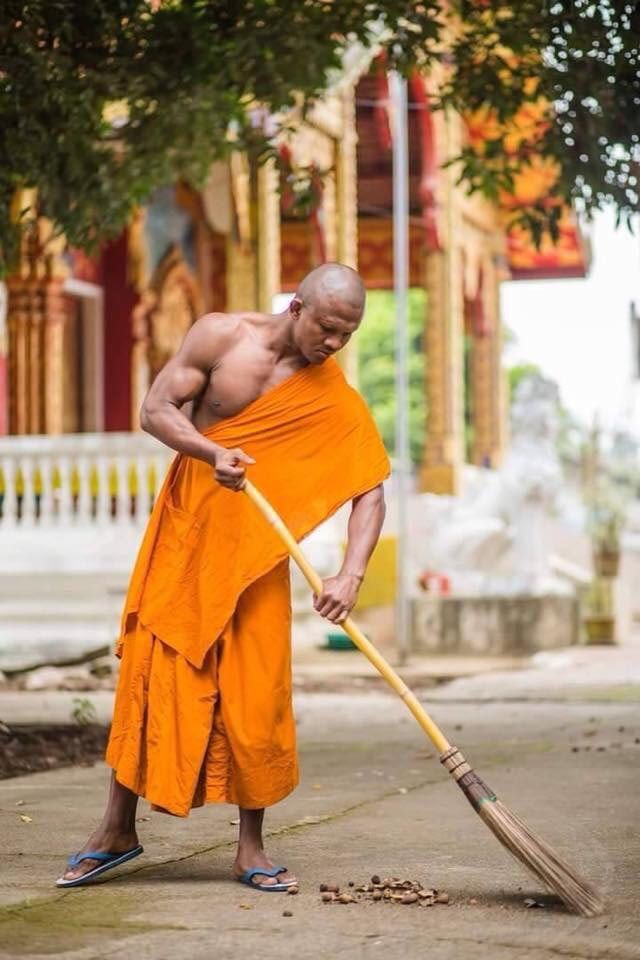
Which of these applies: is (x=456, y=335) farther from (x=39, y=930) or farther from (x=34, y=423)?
(x=39, y=930)

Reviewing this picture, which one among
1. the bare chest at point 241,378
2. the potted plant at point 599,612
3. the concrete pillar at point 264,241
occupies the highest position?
the concrete pillar at point 264,241

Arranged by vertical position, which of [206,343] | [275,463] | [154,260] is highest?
[154,260]

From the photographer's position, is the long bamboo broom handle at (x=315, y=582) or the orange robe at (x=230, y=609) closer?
the long bamboo broom handle at (x=315, y=582)

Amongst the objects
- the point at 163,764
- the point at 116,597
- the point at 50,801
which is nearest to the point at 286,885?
the point at 163,764

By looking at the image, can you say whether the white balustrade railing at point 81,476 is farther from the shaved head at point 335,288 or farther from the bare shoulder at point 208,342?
the shaved head at point 335,288

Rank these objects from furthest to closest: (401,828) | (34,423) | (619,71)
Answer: (34,423) → (619,71) → (401,828)

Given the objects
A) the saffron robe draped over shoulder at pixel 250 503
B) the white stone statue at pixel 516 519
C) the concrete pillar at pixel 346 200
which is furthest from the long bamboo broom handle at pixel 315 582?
the concrete pillar at pixel 346 200

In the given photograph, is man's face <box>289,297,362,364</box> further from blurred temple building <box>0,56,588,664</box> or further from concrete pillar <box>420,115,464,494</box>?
concrete pillar <box>420,115,464,494</box>

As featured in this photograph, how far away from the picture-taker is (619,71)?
33.1 ft

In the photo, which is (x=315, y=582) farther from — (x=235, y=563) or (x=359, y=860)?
(x=359, y=860)

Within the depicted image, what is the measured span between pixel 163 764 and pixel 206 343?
1.14 meters

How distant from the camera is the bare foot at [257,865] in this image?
204 inches

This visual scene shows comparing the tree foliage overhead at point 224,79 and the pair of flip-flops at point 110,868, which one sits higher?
the tree foliage overhead at point 224,79

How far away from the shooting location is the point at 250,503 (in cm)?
537
